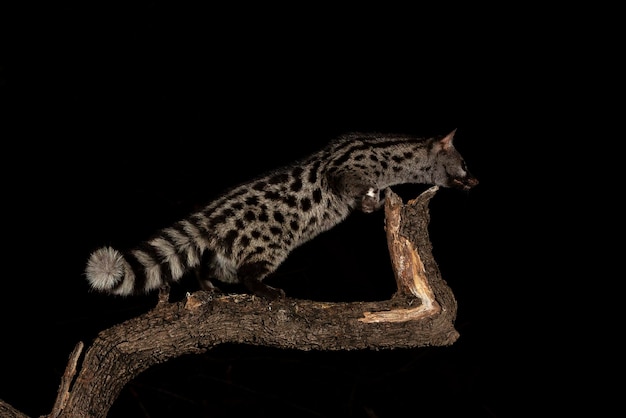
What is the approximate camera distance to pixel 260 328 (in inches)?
144

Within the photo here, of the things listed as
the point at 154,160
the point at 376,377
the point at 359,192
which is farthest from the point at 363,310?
the point at 154,160

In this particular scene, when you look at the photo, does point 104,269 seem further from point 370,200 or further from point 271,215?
point 370,200

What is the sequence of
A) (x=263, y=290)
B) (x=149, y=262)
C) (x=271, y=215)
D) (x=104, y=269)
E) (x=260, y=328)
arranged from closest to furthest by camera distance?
(x=260, y=328), (x=104, y=269), (x=149, y=262), (x=263, y=290), (x=271, y=215)

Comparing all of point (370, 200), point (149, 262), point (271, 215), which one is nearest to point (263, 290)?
point (271, 215)

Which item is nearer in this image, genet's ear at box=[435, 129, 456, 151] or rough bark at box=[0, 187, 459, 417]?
rough bark at box=[0, 187, 459, 417]

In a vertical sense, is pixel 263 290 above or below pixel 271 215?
below

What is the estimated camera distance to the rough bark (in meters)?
3.52

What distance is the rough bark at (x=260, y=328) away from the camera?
3523 millimetres

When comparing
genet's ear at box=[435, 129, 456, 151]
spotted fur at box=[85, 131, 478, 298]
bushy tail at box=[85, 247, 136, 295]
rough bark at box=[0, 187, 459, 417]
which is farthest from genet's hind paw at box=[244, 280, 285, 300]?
genet's ear at box=[435, 129, 456, 151]

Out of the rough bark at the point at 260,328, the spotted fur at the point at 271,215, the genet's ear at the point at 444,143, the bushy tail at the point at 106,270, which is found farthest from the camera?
the genet's ear at the point at 444,143

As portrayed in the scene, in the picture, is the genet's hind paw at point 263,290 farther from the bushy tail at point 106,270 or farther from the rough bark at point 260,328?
the bushy tail at point 106,270

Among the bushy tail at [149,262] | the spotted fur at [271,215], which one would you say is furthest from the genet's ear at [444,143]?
the bushy tail at [149,262]

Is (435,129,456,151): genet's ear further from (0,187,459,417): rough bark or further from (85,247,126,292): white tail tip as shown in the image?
(85,247,126,292): white tail tip

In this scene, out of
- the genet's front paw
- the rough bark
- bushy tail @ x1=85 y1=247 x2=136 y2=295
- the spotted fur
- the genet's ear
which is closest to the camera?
the rough bark
